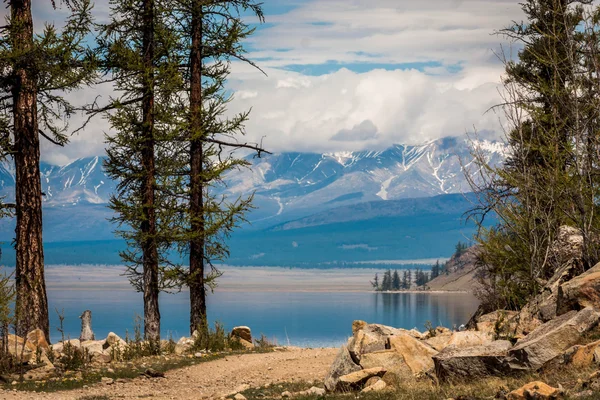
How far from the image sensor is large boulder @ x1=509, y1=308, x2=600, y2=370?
40.6 feet

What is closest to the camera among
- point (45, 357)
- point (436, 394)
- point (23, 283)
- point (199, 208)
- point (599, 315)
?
point (436, 394)

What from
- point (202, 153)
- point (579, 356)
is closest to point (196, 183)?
point (202, 153)

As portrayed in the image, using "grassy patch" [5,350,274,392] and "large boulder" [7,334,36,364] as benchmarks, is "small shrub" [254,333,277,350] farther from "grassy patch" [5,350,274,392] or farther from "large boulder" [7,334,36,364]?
"large boulder" [7,334,36,364]

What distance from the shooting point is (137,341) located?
68.1 feet

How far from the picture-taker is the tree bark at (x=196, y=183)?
25141mm

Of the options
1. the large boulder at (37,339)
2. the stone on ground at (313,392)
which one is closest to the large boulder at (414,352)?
the stone on ground at (313,392)

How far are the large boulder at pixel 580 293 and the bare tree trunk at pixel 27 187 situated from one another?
12.3 meters

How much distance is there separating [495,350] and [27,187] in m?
12.5

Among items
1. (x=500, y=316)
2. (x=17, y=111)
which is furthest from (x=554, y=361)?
(x=17, y=111)

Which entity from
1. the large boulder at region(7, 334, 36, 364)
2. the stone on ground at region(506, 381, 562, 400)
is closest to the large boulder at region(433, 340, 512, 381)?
the stone on ground at region(506, 381, 562, 400)

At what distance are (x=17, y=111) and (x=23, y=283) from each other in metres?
4.36

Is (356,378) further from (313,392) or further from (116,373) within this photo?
(116,373)

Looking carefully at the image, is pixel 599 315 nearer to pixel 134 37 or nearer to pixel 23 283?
pixel 23 283

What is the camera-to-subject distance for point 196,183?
25.2 metres
